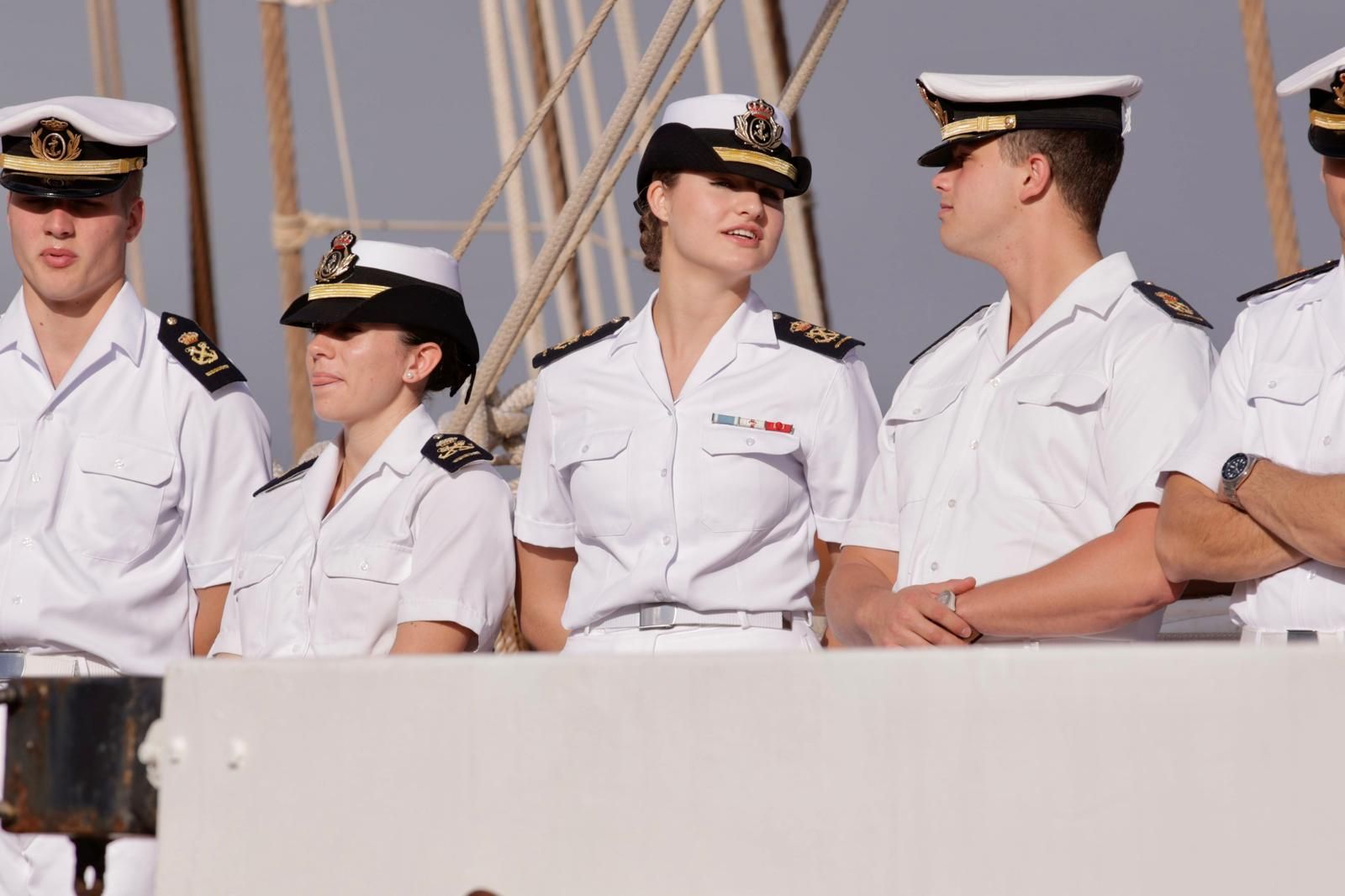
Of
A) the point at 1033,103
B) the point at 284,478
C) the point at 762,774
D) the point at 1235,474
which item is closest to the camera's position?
the point at 762,774

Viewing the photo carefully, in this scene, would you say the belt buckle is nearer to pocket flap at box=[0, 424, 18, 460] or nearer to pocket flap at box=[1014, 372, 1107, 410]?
pocket flap at box=[1014, 372, 1107, 410]

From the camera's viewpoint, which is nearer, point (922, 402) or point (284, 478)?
point (922, 402)

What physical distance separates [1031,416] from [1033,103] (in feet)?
1.84

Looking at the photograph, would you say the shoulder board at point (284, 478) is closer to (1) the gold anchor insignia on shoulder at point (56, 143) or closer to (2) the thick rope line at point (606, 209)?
(1) the gold anchor insignia on shoulder at point (56, 143)

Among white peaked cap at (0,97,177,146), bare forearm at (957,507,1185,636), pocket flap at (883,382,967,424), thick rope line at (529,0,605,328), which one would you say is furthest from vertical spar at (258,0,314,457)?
bare forearm at (957,507,1185,636)

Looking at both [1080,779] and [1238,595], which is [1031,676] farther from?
[1238,595]

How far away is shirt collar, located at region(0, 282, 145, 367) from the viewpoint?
3820 mm

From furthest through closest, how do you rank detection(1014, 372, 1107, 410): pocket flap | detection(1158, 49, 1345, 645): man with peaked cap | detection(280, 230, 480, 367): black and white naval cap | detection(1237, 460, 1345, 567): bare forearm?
detection(280, 230, 480, 367): black and white naval cap
detection(1014, 372, 1107, 410): pocket flap
detection(1158, 49, 1345, 645): man with peaked cap
detection(1237, 460, 1345, 567): bare forearm

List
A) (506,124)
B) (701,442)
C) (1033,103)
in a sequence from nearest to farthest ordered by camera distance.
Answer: (1033,103)
(701,442)
(506,124)

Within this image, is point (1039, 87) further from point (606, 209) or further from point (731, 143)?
point (606, 209)

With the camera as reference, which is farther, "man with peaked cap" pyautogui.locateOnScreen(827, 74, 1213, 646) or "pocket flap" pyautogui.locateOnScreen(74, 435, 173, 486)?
"pocket flap" pyautogui.locateOnScreen(74, 435, 173, 486)

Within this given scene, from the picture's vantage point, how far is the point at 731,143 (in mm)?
3600

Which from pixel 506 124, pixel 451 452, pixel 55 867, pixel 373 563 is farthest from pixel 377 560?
pixel 506 124

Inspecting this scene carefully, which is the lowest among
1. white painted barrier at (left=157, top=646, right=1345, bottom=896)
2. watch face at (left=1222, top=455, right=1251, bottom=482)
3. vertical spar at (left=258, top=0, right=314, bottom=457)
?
white painted barrier at (left=157, top=646, right=1345, bottom=896)
